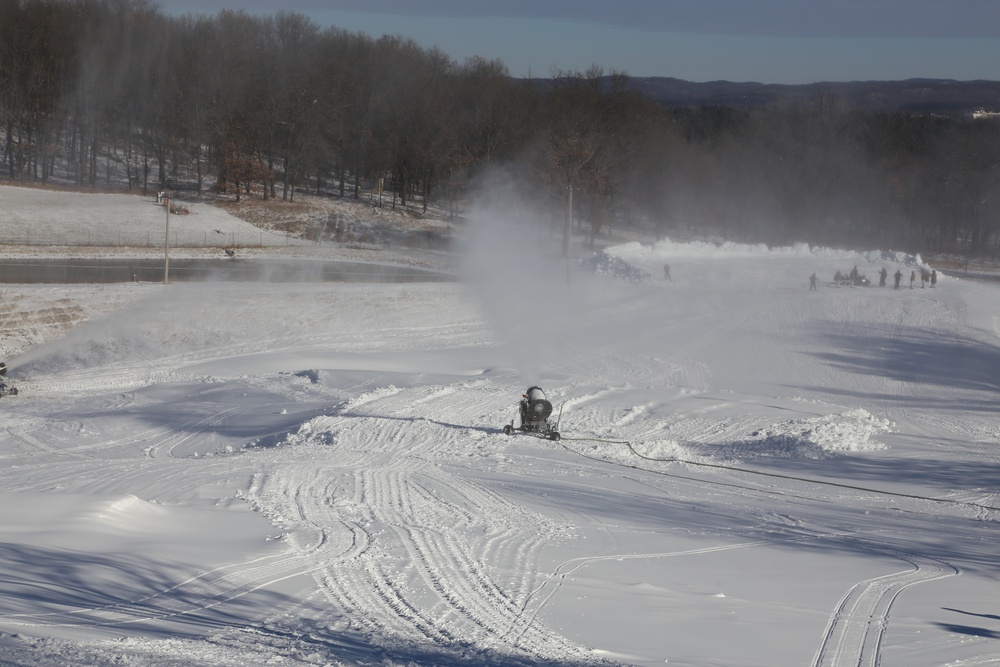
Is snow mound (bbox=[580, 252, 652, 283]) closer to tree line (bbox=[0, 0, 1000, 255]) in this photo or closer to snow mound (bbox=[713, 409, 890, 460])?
tree line (bbox=[0, 0, 1000, 255])

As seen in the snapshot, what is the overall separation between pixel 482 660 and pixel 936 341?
103 feet

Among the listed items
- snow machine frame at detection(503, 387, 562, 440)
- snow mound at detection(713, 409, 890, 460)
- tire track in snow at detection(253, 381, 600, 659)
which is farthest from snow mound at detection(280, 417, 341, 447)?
snow mound at detection(713, 409, 890, 460)

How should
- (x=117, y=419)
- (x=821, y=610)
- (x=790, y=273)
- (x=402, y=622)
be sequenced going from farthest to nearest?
(x=790, y=273)
(x=117, y=419)
(x=821, y=610)
(x=402, y=622)

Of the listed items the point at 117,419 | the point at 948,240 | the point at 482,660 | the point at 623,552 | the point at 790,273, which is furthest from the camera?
the point at 948,240

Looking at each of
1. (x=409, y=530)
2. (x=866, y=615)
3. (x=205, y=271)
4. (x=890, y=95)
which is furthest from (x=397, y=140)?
(x=890, y=95)

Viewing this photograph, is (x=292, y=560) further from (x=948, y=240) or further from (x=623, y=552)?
(x=948, y=240)

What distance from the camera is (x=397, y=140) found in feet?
259

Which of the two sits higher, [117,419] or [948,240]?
[948,240]

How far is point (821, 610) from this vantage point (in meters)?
9.41

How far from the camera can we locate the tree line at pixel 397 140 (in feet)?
235

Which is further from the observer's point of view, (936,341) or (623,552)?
(936,341)

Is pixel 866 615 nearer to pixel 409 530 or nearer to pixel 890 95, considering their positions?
pixel 409 530

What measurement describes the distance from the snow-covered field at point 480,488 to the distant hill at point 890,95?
334 feet

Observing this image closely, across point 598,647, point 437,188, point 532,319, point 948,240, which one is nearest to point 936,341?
Result: point 532,319
